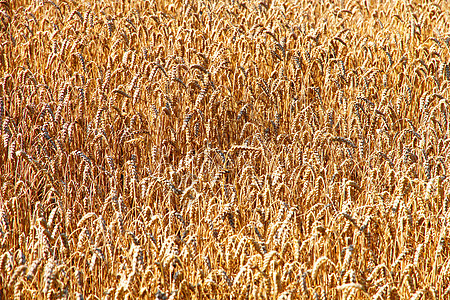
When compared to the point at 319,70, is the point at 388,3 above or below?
above

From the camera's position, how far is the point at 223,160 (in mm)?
2322

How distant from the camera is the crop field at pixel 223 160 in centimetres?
164

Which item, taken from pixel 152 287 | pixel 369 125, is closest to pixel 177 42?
pixel 369 125

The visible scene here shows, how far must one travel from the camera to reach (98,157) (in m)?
2.54

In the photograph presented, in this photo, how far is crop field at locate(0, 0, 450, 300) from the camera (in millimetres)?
1636

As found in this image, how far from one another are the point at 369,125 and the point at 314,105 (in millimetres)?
424

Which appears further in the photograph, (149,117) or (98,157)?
(149,117)

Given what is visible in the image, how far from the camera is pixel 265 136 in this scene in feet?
9.01

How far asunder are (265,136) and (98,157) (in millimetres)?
836

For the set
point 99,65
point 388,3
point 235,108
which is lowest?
point 235,108

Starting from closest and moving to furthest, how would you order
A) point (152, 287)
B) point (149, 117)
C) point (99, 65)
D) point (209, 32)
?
point (152, 287) → point (149, 117) → point (99, 65) → point (209, 32)

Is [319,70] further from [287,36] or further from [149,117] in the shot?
[149,117]

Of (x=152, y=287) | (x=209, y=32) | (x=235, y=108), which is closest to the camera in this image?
(x=152, y=287)

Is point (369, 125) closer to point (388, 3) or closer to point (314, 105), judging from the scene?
point (314, 105)
